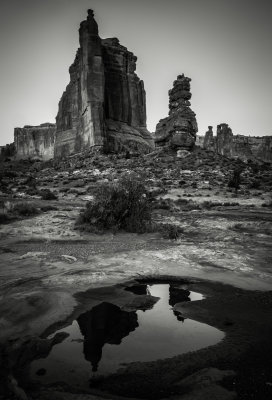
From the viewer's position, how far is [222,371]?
7.98 feet

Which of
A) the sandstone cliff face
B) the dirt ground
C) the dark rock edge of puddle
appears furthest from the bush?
the sandstone cliff face

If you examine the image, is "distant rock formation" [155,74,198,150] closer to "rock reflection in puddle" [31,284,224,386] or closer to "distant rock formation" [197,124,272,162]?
"rock reflection in puddle" [31,284,224,386]

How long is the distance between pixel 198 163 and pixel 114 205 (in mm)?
25022

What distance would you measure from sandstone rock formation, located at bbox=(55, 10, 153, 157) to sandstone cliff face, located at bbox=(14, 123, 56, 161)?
41524 mm

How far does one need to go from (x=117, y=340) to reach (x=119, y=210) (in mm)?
6875

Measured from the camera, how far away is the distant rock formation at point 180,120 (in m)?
37.0

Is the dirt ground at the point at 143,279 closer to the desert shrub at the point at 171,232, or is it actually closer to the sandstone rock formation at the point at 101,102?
the desert shrub at the point at 171,232

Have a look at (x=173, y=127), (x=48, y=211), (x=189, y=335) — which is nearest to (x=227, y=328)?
(x=189, y=335)

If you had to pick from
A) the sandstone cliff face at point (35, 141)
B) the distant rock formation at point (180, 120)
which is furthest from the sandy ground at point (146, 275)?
the sandstone cliff face at point (35, 141)

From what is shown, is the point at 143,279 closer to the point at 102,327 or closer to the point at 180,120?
the point at 102,327

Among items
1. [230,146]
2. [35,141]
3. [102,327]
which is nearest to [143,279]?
[102,327]

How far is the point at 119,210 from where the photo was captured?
32.3 ft

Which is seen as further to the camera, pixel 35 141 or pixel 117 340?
pixel 35 141

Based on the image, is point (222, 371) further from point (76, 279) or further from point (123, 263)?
point (123, 263)
